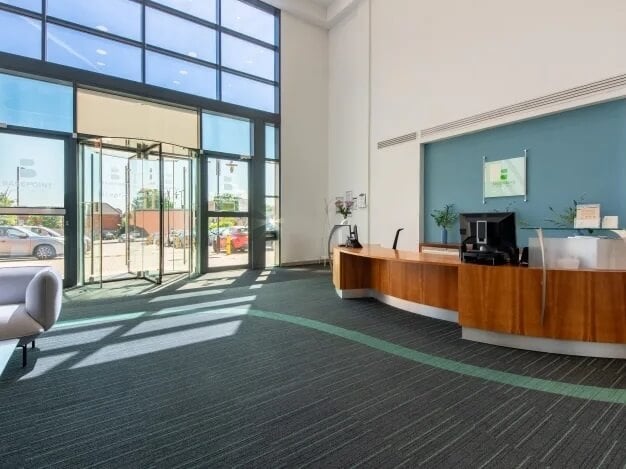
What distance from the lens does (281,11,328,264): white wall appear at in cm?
948

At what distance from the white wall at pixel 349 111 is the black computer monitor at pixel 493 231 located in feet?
17.3

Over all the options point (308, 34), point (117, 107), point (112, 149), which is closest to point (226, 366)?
point (112, 149)

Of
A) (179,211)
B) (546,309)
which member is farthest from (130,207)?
(546,309)

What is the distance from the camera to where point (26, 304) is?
3.06 meters

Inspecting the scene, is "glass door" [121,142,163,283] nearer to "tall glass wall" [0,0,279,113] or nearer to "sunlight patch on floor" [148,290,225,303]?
"sunlight patch on floor" [148,290,225,303]

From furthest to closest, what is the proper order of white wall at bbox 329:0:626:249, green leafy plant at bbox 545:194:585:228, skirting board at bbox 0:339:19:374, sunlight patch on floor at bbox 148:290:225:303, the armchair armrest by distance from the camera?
sunlight patch on floor at bbox 148:290:225:303 < green leafy plant at bbox 545:194:585:228 < white wall at bbox 329:0:626:249 < the armchair armrest < skirting board at bbox 0:339:19:374

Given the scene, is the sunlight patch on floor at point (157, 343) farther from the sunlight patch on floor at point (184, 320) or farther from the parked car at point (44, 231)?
the parked car at point (44, 231)

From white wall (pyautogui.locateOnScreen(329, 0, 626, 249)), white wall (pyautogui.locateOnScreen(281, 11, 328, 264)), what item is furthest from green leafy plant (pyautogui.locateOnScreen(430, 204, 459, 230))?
white wall (pyautogui.locateOnScreen(281, 11, 328, 264))

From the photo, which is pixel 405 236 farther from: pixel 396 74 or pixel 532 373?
pixel 532 373

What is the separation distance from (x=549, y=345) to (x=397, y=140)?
19.1ft

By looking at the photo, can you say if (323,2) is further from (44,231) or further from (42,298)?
(42,298)

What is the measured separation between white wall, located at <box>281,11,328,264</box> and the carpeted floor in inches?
223

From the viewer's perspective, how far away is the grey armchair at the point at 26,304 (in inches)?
113

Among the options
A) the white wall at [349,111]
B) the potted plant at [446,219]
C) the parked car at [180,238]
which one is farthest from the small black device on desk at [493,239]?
the parked car at [180,238]
